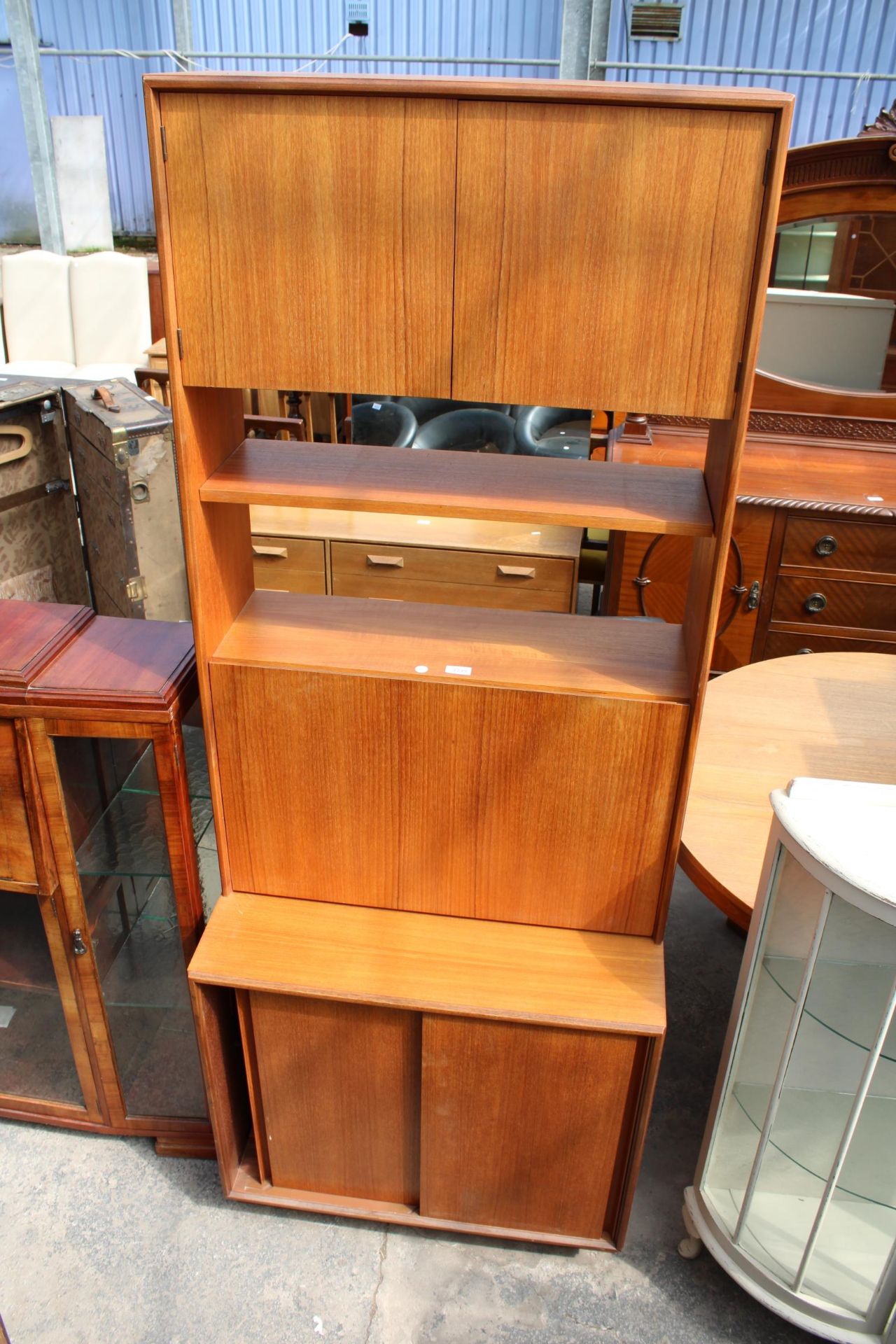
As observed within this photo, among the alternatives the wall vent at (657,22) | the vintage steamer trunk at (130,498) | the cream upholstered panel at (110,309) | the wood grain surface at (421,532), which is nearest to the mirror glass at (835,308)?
the wood grain surface at (421,532)

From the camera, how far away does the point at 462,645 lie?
1730 millimetres

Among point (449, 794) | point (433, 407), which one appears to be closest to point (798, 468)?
point (433, 407)

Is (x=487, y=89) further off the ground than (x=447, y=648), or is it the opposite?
(x=487, y=89)

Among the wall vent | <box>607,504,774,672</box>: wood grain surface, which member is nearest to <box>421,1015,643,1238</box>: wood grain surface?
<box>607,504,774,672</box>: wood grain surface

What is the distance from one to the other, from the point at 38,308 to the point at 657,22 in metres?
4.15

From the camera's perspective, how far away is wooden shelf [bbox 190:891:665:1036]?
168 centimetres

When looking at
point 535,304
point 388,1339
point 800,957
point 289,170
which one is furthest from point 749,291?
point 388,1339

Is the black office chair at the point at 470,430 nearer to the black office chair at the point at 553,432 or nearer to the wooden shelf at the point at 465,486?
the black office chair at the point at 553,432

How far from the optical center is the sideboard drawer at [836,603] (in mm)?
3424

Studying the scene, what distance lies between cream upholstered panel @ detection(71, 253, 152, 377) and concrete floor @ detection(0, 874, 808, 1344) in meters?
4.72

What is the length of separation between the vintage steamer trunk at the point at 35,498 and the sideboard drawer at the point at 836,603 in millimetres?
2406

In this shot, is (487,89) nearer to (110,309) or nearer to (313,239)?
(313,239)

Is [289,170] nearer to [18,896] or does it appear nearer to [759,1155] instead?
[18,896]

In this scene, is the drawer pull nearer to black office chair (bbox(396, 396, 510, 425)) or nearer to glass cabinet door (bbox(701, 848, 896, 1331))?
black office chair (bbox(396, 396, 510, 425))
